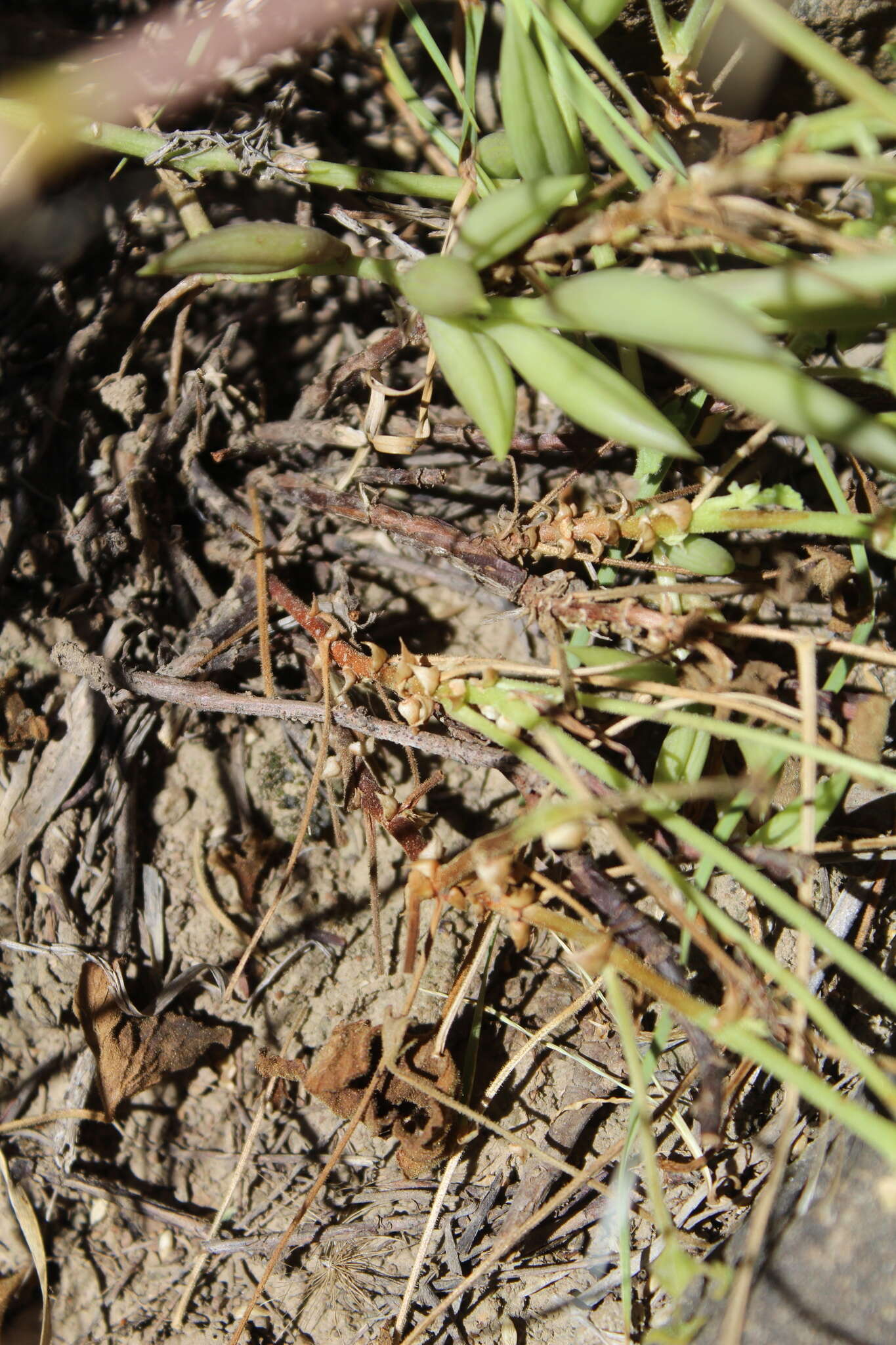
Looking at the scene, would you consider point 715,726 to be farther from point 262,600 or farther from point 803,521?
point 262,600

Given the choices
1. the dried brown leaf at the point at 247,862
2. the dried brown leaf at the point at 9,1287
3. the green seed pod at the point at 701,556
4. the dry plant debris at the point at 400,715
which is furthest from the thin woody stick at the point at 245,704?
the dried brown leaf at the point at 9,1287

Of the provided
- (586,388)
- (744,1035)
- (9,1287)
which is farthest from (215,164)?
(9,1287)

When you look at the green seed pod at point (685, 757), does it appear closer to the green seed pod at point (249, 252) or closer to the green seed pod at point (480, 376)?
the green seed pod at point (480, 376)

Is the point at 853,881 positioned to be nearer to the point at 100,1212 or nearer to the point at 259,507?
the point at 259,507

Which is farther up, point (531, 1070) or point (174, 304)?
point (174, 304)

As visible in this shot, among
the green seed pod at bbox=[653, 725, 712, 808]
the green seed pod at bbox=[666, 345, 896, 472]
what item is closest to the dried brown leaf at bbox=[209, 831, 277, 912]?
the green seed pod at bbox=[653, 725, 712, 808]

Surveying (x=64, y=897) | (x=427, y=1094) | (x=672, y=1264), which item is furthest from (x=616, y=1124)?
(x=64, y=897)
